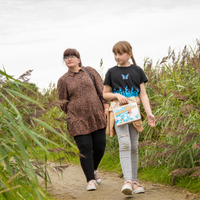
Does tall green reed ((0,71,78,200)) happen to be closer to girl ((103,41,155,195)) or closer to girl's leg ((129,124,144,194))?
girl ((103,41,155,195))

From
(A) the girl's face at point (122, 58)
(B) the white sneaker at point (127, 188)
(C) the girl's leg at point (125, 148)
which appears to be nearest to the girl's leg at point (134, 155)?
(C) the girl's leg at point (125, 148)

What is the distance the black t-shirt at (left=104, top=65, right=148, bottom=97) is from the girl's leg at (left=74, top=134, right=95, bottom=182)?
86 cm

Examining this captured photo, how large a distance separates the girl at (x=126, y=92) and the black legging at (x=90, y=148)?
0.63 m

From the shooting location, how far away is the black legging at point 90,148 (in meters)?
4.06

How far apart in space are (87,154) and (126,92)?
1.07 m

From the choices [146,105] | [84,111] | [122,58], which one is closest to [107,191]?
[84,111]

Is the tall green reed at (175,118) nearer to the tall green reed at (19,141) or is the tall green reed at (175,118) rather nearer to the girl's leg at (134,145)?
the girl's leg at (134,145)

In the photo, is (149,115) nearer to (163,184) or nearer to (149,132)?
(163,184)

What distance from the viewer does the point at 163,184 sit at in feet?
13.2

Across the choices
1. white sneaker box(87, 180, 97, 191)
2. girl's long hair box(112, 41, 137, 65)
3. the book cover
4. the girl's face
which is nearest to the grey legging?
the book cover

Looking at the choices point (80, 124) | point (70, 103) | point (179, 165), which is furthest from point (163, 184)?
point (70, 103)

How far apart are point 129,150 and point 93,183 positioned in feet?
2.71

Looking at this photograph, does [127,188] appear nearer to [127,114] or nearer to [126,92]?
[127,114]

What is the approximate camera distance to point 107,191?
3941 millimetres
